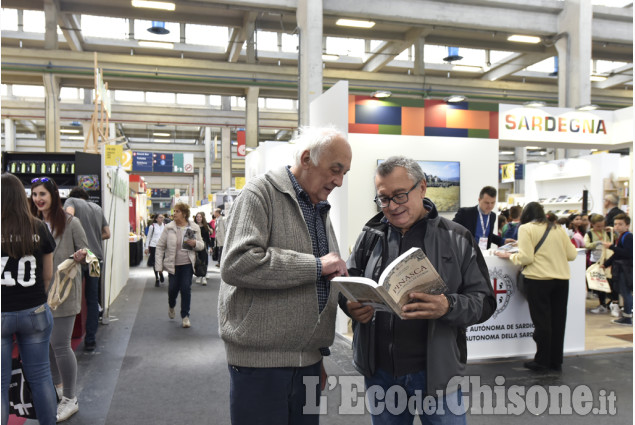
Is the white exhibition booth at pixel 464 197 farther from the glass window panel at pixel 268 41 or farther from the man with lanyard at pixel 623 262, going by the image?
the glass window panel at pixel 268 41

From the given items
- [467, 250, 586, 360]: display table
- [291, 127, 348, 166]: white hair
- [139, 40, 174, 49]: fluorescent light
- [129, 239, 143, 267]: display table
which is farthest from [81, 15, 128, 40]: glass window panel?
[291, 127, 348, 166]: white hair

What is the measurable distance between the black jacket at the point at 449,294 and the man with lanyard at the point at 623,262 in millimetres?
5097

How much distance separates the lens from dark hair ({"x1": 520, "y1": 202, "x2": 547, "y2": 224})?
14.1ft

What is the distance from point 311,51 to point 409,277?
8.65m

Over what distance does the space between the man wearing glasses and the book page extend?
58 mm

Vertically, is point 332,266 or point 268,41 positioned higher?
point 268,41

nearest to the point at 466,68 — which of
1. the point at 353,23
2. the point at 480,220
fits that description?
the point at 353,23

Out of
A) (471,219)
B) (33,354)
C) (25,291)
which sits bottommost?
(33,354)

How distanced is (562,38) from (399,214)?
37.2ft

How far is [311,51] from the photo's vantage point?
9.61 m

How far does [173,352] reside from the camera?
16.6ft

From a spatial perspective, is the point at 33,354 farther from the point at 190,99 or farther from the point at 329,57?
the point at 190,99

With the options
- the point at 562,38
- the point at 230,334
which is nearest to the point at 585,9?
the point at 562,38

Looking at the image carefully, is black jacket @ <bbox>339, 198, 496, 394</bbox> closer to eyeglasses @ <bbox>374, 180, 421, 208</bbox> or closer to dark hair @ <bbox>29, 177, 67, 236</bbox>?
eyeglasses @ <bbox>374, 180, 421, 208</bbox>
